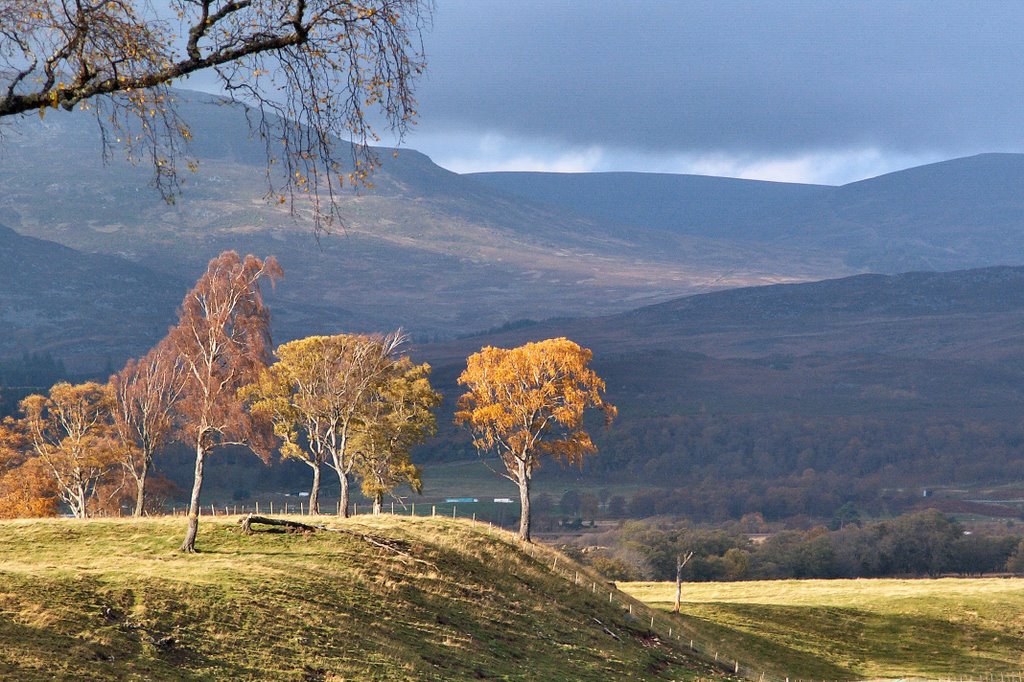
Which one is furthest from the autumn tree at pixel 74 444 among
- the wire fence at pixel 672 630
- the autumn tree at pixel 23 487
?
the wire fence at pixel 672 630

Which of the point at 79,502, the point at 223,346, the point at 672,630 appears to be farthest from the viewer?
the point at 79,502

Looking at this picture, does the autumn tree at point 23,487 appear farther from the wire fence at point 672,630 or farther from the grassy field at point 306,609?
the grassy field at point 306,609

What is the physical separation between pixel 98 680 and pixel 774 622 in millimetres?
51311

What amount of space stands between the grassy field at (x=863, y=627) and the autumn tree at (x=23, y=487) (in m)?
43.5

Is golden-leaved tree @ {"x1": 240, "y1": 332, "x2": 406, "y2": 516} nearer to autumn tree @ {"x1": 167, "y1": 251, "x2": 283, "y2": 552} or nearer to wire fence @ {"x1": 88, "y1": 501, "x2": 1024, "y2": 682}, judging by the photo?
autumn tree @ {"x1": 167, "y1": 251, "x2": 283, "y2": 552}

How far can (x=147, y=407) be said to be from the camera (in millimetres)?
82812

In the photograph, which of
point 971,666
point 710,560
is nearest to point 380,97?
point 971,666

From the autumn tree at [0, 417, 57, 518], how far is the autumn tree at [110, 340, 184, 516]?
236 inches

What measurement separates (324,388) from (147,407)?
14.5 m

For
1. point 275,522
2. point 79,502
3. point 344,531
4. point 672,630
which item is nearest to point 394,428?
point 79,502

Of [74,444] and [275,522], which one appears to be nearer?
[275,522]

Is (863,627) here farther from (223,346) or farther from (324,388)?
(223,346)

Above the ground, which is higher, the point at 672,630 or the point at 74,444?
the point at 74,444

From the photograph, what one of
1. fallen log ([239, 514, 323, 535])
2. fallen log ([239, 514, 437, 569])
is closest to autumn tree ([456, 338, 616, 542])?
fallen log ([239, 514, 437, 569])
